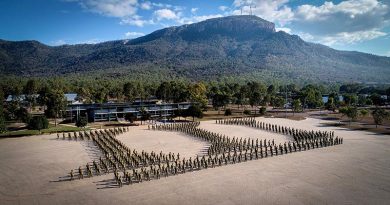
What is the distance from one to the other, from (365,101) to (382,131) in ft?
210

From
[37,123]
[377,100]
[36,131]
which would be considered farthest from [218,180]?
[377,100]

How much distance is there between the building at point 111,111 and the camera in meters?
74.6

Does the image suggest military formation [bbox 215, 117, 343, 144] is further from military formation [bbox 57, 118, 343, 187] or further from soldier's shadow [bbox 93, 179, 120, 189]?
soldier's shadow [bbox 93, 179, 120, 189]

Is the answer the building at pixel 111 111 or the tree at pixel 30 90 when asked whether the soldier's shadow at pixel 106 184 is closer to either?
the building at pixel 111 111

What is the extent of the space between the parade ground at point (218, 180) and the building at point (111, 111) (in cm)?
2856

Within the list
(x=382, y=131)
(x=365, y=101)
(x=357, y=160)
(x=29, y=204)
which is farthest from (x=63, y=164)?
(x=365, y=101)

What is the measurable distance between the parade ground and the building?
93.7 ft

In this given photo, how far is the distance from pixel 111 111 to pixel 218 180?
52.4 m

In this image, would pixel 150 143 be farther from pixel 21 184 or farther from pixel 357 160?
pixel 357 160

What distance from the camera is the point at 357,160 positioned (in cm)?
3681

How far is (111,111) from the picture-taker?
250ft

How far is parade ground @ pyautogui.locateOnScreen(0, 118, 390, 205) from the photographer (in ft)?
83.7

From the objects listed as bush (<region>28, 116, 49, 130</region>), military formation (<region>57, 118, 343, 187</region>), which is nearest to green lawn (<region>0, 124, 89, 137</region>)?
bush (<region>28, 116, 49, 130</region>)

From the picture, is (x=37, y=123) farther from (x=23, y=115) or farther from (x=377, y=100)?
(x=377, y=100)
